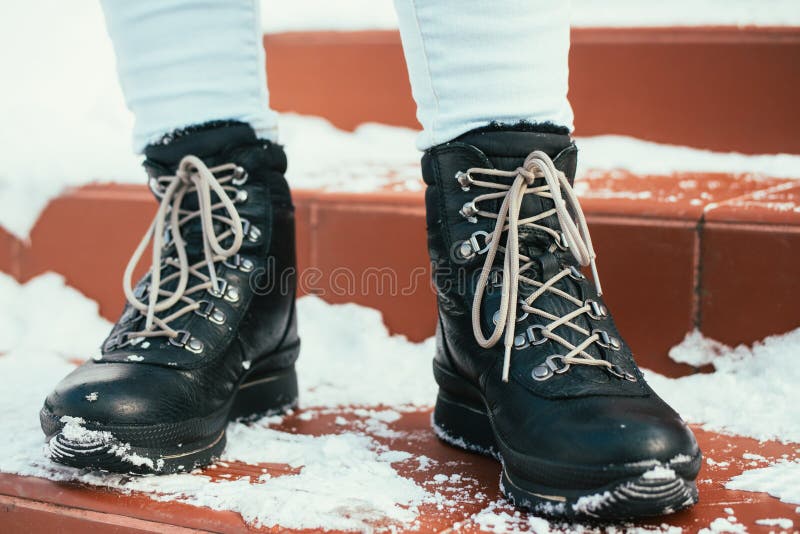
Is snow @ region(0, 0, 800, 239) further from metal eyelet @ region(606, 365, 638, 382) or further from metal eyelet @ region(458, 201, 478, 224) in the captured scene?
metal eyelet @ region(606, 365, 638, 382)

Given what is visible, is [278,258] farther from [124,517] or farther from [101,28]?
[101,28]

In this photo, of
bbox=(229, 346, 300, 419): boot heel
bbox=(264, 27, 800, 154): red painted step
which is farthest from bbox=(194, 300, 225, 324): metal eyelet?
bbox=(264, 27, 800, 154): red painted step

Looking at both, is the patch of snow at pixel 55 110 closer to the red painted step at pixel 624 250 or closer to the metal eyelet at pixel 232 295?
the red painted step at pixel 624 250

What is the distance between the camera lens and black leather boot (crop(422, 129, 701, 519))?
2.22 feet

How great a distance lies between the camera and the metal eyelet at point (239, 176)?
989 mm

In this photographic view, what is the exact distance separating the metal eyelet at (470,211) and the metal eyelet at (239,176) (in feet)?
1.02

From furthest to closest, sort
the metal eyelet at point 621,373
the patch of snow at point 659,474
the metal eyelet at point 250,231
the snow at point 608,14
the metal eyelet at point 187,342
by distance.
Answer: the snow at point 608,14
the metal eyelet at point 250,231
the metal eyelet at point 187,342
the metal eyelet at point 621,373
the patch of snow at point 659,474

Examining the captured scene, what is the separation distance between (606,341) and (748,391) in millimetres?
379

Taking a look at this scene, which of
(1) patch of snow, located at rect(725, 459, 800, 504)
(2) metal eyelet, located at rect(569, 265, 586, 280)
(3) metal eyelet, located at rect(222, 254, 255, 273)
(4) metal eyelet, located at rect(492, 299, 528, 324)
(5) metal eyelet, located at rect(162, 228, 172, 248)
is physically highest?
(5) metal eyelet, located at rect(162, 228, 172, 248)

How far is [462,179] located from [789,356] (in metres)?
0.56

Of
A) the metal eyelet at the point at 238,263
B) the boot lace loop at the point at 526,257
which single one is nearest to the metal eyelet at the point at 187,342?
the metal eyelet at the point at 238,263

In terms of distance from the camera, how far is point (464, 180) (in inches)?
33.6

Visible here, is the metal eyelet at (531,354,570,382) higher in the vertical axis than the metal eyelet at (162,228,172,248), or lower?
Result: lower

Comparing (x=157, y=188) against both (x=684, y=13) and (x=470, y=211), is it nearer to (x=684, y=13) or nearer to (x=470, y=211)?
(x=470, y=211)
